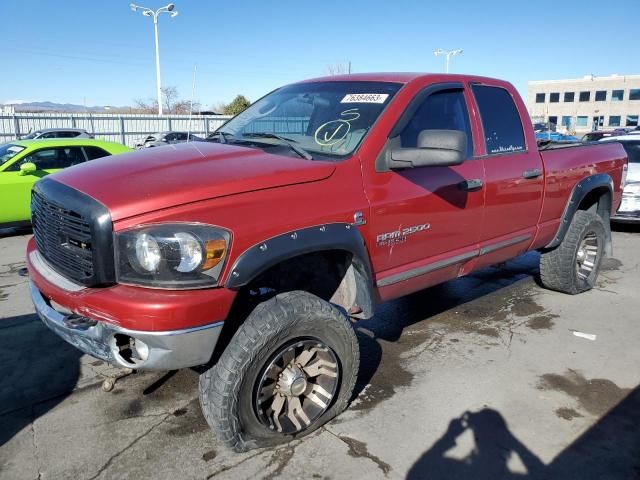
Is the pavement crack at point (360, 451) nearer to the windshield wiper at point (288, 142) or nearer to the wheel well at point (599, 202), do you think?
the windshield wiper at point (288, 142)

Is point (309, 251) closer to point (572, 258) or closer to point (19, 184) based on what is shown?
point (572, 258)

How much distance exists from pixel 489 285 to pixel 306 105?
11.0 ft

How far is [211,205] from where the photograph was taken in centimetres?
247

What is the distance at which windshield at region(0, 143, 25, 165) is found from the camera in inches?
343

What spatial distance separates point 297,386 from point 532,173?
107 inches

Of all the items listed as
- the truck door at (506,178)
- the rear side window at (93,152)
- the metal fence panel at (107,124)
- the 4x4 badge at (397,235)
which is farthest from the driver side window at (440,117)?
the metal fence panel at (107,124)


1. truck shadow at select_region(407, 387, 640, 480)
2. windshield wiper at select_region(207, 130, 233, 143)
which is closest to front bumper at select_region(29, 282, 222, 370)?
truck shadow at select_region(407, 387, 640, 480)

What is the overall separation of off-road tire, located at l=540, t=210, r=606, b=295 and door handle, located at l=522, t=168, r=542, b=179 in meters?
1.11

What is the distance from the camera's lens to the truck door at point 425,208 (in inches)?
125

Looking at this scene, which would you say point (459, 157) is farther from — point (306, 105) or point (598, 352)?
point (598, 352)

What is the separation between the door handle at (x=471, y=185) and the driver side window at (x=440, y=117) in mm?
207

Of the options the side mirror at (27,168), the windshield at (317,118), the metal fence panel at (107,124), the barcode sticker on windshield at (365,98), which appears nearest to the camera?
the windshield at (317,118)

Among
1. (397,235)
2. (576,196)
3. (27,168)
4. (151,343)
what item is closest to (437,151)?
(397,235)

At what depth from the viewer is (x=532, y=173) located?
4.33m
